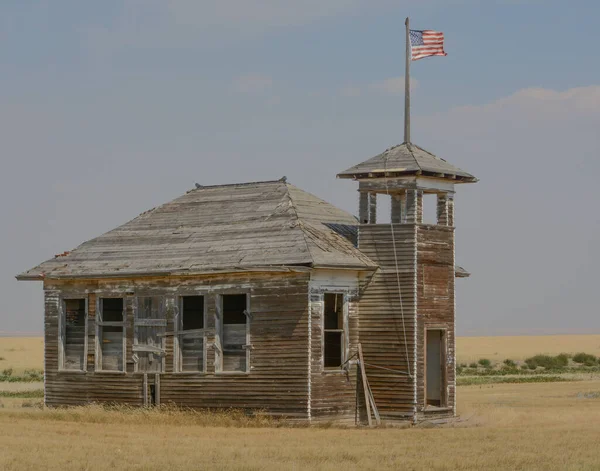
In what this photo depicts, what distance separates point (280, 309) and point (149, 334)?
3947mm

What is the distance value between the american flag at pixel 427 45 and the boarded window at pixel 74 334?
10550 millimetres

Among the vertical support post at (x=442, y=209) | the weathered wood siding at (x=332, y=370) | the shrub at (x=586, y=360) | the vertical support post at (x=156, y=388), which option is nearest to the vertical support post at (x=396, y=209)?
the vertical support post at (x=442, y=209)

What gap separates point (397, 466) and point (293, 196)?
12.9 m

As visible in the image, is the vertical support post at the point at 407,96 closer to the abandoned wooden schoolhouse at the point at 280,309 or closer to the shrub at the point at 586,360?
the abandoned wooden schoolhouse at the point at 280,309

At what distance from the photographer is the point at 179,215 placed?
33.5 meters

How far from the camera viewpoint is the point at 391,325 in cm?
2906

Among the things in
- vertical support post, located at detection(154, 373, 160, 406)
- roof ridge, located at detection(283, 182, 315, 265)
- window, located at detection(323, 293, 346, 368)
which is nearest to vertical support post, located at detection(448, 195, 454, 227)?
window, located at detection(323, 293, 346, 368)

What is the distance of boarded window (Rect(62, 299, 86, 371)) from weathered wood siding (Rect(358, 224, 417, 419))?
755 cm

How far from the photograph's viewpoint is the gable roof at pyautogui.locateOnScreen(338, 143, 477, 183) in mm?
29438

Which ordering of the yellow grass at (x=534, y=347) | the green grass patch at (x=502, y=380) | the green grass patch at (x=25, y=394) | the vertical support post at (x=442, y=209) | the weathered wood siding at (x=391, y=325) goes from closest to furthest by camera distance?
the weathered wood siding at (x=391, y=325), the vertical support post at (x=442, y=209), the green grass patch at (x=25, y=394), the green grass patch at (x=502, y=380), the yellow grass at (x=534, y=347)

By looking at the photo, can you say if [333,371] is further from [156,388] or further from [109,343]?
[109,343]

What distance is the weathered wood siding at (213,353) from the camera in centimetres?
2830

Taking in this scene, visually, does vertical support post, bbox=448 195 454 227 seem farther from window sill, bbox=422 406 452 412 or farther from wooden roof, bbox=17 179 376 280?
window sill, bbox=422 406 452 412

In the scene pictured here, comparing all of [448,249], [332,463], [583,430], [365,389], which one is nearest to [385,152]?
[448,249]
